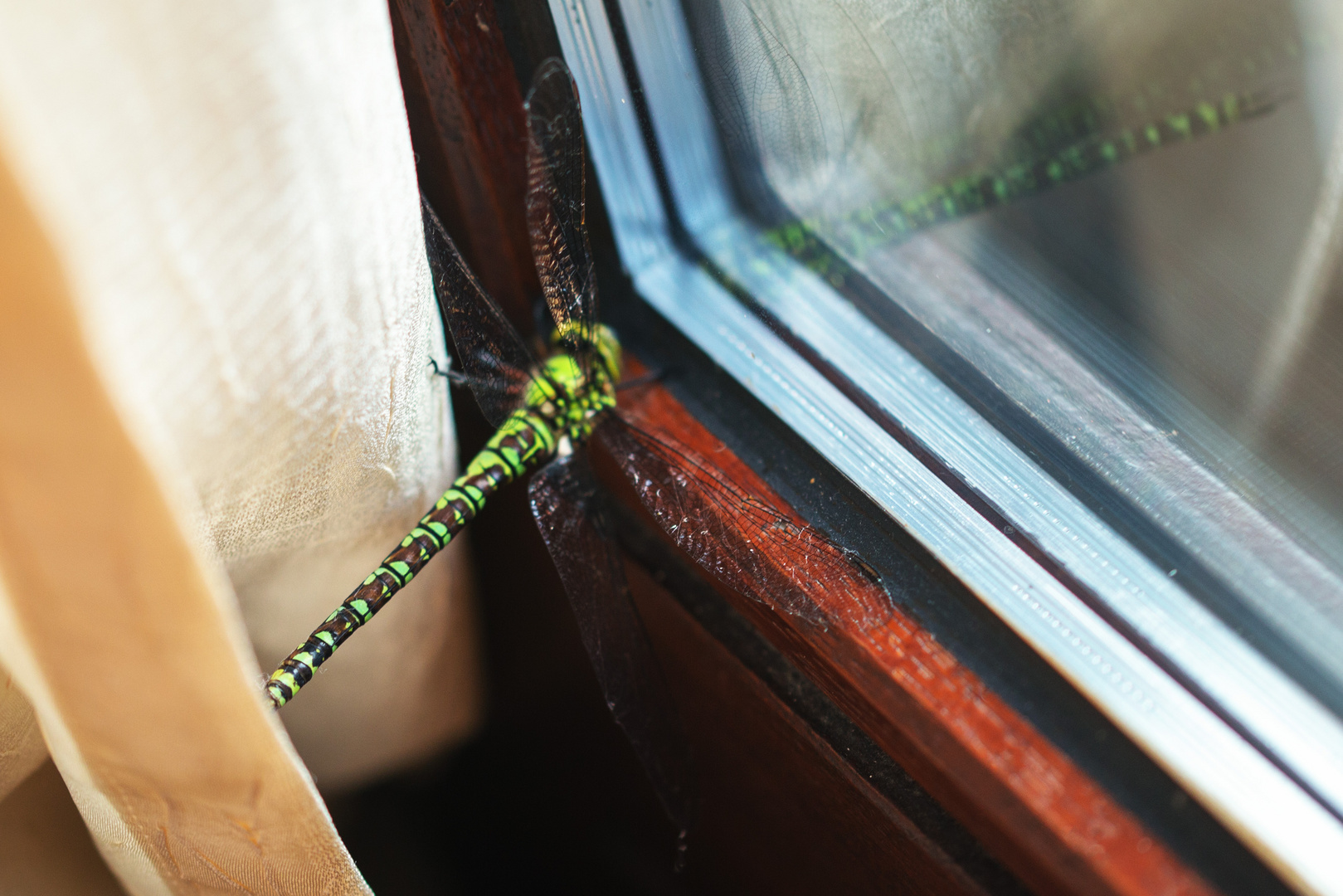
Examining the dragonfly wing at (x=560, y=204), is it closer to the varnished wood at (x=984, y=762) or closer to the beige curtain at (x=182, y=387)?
the beige curtain at (x=182, y=387)

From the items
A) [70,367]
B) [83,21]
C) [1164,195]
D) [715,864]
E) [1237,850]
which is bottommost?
[715,864]

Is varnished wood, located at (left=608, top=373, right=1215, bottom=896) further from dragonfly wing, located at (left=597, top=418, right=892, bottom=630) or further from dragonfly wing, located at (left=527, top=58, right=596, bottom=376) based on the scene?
dragonfly wing, located at (left=527, top=58, right=596, bottom=376)

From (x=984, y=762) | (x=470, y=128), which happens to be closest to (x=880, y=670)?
(x=984, y=762)

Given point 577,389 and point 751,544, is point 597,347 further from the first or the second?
point 751,544

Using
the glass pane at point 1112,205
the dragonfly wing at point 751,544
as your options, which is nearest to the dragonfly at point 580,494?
the dragonfly wing at point 751,544

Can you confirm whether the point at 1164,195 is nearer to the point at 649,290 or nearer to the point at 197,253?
the point at 649,290

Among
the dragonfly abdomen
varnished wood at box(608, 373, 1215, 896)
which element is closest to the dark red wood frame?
varnished wood at box(608, 373, 1215, 896)

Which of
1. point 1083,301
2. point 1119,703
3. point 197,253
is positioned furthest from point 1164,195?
point 197,253

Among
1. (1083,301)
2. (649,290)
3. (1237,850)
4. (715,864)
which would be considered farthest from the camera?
(715,864)
